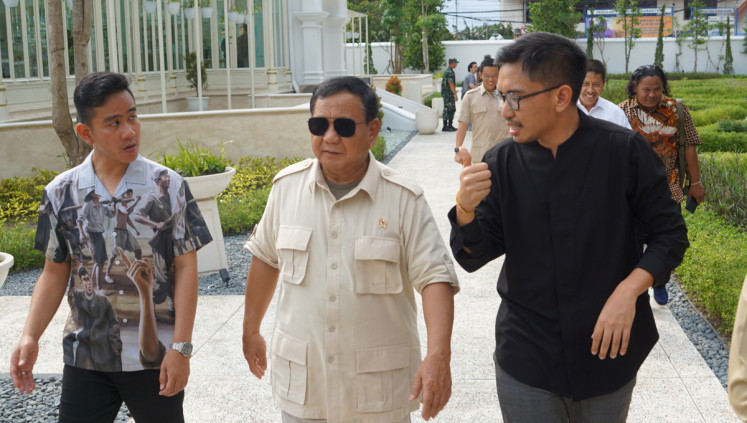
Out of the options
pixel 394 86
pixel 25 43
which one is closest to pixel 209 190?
pixel 25 43

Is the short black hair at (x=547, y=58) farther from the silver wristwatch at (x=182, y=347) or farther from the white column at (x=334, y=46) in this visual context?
the white column at (x=334, y=46)

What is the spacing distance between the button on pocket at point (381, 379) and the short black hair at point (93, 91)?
47.0 inches

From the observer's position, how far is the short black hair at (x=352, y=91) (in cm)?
273

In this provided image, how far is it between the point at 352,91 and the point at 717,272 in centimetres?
409

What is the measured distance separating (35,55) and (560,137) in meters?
13.7

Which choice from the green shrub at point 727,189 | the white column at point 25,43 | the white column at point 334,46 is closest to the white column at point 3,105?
the white column at point 25,43

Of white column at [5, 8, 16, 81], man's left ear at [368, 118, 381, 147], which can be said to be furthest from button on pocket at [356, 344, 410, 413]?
white column at [5, 8, 16, 81]

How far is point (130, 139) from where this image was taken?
294 cm

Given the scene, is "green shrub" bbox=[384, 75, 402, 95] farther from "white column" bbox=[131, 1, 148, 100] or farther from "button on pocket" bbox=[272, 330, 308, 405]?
"button on pocket" bbox=[272, 330, 308, 405]

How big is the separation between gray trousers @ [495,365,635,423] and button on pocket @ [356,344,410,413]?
1.12ft

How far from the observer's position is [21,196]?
A: 1048cm

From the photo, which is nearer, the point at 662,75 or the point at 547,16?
the point at 662,75

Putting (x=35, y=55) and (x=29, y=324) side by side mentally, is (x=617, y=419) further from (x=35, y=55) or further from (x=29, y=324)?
(x=35, y=55)

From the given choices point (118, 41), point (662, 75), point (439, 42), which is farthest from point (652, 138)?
point (439, 42)
